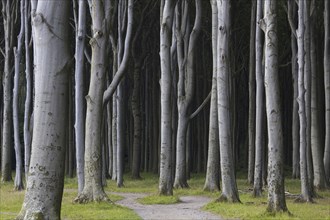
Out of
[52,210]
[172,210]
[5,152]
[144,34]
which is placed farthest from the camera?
[144,34]

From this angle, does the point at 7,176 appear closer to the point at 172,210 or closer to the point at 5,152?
the point at 5,152

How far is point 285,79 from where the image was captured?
34.1m

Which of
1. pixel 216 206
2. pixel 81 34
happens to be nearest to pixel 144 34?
pixel 81 34

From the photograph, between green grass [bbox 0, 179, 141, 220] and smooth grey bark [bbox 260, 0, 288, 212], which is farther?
smooth grey bark [bbox 260, 0, 288, 212]

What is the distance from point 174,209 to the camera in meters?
13.6

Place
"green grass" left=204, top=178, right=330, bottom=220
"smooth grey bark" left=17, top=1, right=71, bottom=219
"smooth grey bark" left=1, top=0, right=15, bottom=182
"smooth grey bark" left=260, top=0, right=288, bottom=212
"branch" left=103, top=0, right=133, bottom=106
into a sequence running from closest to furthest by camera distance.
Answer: "smooth grey bark" left=17, top=1, right=71, bottom=219
"green grass" left=204, top=178, right=330, bottom=220
"smooth grey bark" left=260, top=0, right=288, bottom=212
"branch" left=103, top=0, right=133, bottom=106
"smooth grey bark" left=1, top=0, right=15, bottom=182

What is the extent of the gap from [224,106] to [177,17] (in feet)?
23.8

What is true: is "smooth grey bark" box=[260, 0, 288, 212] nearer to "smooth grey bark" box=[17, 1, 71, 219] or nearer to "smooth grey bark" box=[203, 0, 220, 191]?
"smooth grey bark" box=[203, 0, 220, 191]

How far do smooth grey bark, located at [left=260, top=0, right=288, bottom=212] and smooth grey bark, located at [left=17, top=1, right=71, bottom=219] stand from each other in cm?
704

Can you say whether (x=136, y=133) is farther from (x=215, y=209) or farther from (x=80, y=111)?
(x=215, y=209)

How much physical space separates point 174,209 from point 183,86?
26.0 feet

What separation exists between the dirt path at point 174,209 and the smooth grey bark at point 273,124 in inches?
55.5

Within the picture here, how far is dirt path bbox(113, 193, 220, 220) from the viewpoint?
1205 centimetres

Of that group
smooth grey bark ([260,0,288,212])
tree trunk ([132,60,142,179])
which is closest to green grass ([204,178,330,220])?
smooth grey bark ([260,0,288,212])
